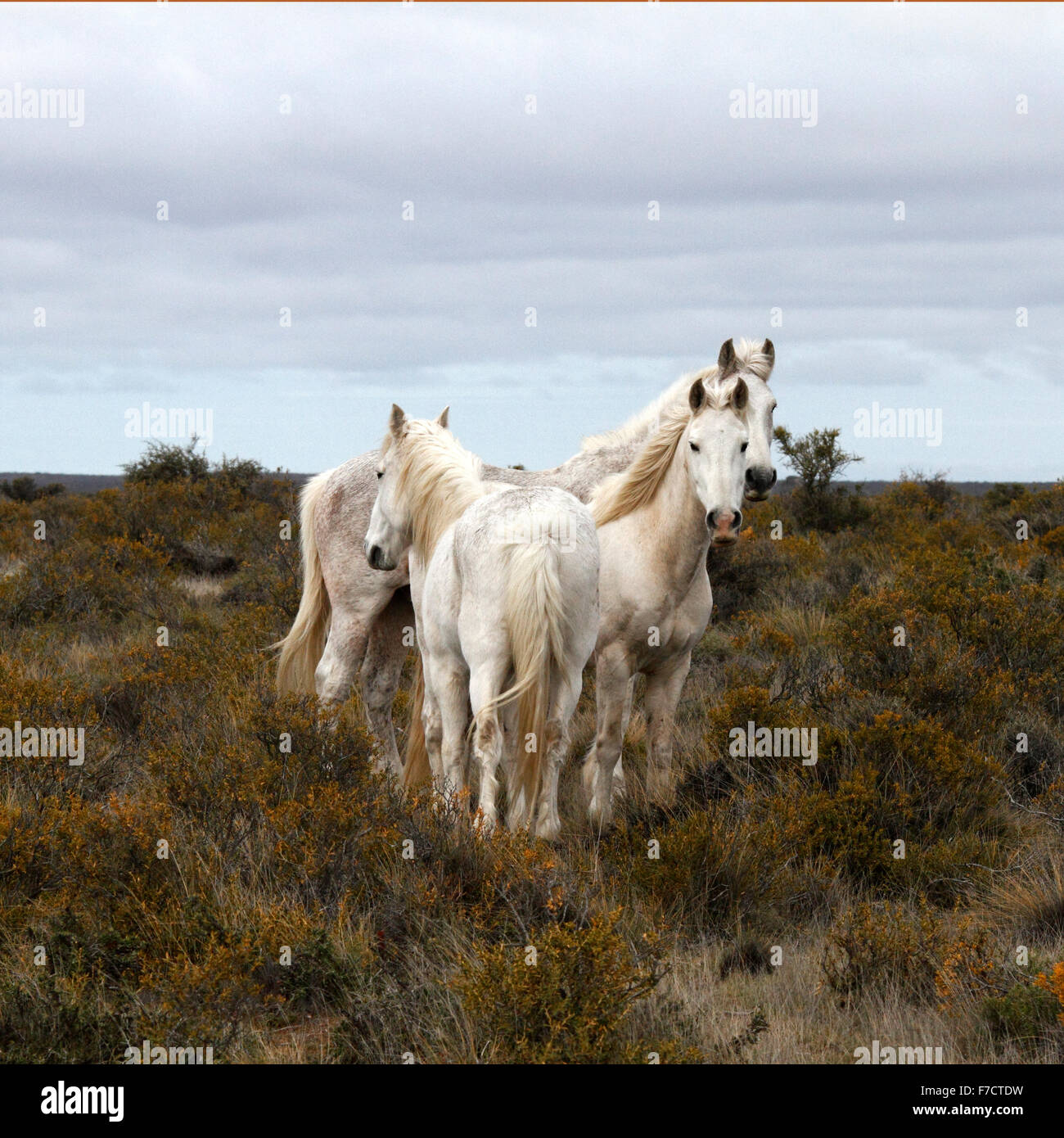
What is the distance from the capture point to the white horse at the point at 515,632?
472 cm

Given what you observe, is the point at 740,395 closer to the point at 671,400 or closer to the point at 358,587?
the point at 671,400

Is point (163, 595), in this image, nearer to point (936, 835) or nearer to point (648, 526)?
point (648, 526)

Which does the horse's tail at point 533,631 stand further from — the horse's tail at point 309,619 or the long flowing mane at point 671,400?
the horse's tail at point 309,619

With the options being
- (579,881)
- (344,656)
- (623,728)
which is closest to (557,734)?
(579,881)

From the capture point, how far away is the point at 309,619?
25.2ft

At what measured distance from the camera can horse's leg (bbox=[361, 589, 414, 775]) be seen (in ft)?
24.5

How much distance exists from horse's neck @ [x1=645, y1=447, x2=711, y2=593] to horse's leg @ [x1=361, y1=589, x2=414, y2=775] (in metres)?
2.20

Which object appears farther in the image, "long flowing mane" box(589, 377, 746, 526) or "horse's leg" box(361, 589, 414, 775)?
"horse's leg" box(361, 589, 414, 775)

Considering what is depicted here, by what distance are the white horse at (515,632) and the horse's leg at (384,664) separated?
1.93m

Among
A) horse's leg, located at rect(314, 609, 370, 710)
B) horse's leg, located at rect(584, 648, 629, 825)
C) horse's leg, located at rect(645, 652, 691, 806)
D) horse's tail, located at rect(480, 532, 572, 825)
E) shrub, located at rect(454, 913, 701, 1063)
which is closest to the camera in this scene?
shrub, located at rect(454, 913, 701, 1063)

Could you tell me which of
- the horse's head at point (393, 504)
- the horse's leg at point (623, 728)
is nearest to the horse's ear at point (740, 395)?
the horse's leg at point (623, 728)

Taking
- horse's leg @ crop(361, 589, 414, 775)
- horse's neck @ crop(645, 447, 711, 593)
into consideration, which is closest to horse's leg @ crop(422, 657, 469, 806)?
horse's neck @ crop(645, 447, 711, 593)

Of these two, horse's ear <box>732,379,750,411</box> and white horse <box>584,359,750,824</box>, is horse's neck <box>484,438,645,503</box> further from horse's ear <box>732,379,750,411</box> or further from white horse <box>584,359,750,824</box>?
horse's ear <box>732,379,750,411</box>
